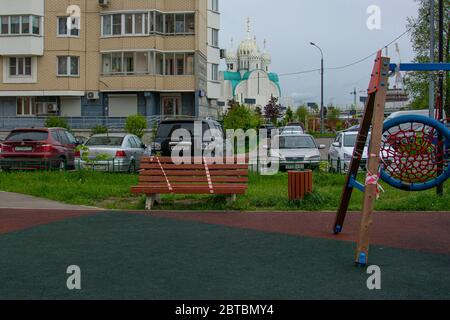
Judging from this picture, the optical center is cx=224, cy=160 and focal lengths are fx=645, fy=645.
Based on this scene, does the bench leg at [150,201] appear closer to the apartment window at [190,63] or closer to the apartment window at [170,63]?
the apartment window at [190,63]

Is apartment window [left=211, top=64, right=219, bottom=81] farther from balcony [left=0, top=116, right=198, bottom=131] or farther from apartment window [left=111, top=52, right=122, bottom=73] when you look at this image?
apartment window [left=111, top=52, right=122, bottom=73]

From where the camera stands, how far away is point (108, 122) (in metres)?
47.8

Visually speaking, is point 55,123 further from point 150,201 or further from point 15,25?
point 150,201

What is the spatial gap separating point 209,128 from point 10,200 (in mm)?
8141

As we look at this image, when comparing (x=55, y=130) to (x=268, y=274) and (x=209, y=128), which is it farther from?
(x=268, y=274)

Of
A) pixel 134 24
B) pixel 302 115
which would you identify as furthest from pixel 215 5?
pixel 302 115

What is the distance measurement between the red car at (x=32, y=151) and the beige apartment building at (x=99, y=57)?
2578 centimetres

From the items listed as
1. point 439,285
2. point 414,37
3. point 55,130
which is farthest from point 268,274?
point 414,37

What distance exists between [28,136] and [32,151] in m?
0.58

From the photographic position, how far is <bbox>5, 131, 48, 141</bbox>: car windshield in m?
21.0

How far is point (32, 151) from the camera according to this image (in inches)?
824

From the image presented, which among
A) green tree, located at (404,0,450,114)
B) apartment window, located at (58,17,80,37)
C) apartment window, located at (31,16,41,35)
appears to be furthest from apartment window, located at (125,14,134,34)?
green tree, located at (404,0,450,114)

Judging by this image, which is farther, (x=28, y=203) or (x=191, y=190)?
(x=28, y=203)

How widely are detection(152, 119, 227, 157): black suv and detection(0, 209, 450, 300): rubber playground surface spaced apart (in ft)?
26.9
